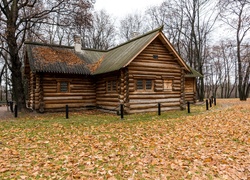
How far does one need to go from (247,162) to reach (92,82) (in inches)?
649

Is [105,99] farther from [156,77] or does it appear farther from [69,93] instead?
[156,77]

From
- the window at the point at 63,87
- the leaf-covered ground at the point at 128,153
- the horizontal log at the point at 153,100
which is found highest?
the window at the point at 63,87

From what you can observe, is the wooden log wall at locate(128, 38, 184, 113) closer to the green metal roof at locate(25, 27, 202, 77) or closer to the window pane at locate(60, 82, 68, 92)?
the green metal roof at locate(25, 27, 202, 77)

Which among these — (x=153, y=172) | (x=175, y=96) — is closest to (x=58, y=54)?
(x=175, y=96)

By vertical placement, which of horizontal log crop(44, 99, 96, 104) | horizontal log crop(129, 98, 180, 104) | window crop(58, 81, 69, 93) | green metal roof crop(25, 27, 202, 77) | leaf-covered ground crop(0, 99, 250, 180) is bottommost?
leaf-covered ground crop(0, 99, 250, 180)

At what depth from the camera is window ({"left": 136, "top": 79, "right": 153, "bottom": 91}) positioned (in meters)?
16.5

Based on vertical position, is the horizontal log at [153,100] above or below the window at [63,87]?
below

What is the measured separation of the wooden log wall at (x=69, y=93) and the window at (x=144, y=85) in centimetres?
592

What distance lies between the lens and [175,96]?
1830 centimetres

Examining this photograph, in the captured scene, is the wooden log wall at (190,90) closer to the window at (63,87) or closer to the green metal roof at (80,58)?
the green metal roof at (80,58)

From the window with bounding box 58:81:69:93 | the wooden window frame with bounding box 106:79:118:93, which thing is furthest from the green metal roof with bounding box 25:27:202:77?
the window with bounding box 58:81:69:93

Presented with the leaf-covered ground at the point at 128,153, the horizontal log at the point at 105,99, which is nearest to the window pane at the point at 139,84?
the horizontal log at the point at 105,99

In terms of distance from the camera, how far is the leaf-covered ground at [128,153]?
5132 mm

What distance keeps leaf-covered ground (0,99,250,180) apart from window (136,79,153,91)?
21.6 feet
